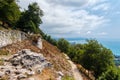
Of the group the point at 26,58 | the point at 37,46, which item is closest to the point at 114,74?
the point at 26,58

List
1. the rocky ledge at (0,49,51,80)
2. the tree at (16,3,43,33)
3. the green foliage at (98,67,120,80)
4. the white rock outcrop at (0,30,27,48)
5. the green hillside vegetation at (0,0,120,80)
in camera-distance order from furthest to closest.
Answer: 1. the tree at (16,3,43,33)
2. the green hillside vegetation at (0,0,120,80)
3. the white rock outcrop at (0,30,27,48)
4. the green foliage at (98,67,120,80)
5. the rocky ledge at (0,49,51,80)

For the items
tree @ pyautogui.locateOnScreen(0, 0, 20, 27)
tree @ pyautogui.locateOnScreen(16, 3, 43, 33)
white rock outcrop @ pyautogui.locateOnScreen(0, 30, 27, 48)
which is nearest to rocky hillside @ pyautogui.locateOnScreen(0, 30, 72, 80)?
white rock outcrop @ pyautogui.locateOnScreen(0, 30, 27, 48)

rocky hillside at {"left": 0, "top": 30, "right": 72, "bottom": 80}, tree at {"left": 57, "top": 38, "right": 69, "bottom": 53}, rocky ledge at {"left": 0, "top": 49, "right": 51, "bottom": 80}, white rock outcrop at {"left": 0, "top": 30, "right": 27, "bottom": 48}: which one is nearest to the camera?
rocky ledge at {"left": 0, "top": 49, "right": 51, "bottom": 80}

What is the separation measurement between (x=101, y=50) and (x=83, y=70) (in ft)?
22.7

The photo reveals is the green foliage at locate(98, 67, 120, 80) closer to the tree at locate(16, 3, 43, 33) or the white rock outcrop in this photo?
the white rock outcrop

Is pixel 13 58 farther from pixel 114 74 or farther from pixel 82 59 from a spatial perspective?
pixel 82 59

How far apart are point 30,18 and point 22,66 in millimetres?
47035

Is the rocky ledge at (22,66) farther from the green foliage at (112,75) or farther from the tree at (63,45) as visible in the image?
the tree at (63,45)

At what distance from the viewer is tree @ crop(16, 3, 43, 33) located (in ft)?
284

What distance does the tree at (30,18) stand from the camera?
86.5 meters

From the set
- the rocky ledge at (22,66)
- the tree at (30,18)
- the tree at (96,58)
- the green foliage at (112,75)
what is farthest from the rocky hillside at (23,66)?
the tree at (30,18)

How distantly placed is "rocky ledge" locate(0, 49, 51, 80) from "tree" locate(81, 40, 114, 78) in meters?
24.4

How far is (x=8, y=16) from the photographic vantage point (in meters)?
68.4

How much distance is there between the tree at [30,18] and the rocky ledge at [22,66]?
3881cm
